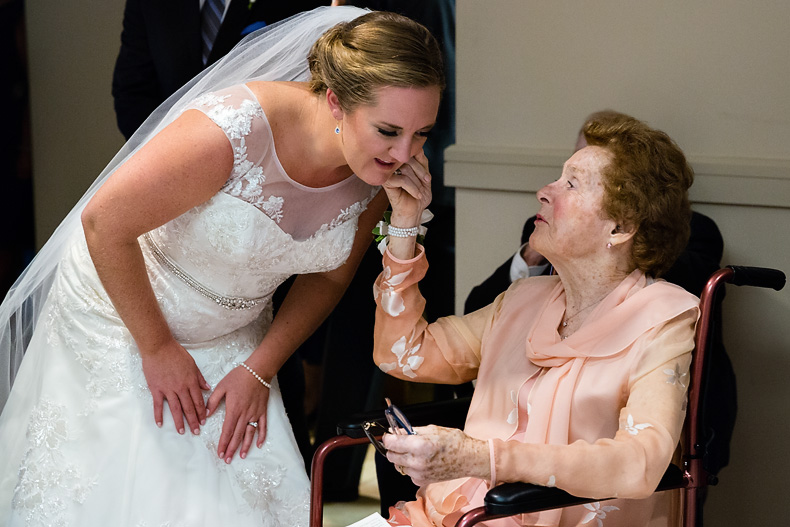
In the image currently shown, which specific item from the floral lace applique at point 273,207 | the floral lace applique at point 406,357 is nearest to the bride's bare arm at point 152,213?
the floral lace applique at point 273,207

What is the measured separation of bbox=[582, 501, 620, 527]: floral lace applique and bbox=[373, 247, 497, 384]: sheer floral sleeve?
451mm

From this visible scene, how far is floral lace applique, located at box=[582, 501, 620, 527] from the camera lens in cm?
180

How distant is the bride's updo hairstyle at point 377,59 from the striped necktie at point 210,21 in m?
0.97

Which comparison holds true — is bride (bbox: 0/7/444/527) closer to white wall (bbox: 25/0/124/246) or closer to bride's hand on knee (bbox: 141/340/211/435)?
bride's hand on knee (bbox: 141/340/211/435)

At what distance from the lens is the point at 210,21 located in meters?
2.73

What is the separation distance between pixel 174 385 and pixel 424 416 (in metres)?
0.56

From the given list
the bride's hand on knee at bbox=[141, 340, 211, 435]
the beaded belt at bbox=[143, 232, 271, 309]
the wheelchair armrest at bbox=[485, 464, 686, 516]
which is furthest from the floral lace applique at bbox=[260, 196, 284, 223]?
the wheelchair armrest at bbox=[485, 464, 686, 516]

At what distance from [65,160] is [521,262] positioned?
2.48 m

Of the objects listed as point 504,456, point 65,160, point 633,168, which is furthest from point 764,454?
point 65,160

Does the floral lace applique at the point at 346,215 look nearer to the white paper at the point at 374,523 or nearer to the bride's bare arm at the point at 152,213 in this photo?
the bride's bare arm at the point at 152,213

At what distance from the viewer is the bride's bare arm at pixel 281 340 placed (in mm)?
2020

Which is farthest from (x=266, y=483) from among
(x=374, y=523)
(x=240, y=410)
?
(x=374, y=523)

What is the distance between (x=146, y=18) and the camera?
277cm

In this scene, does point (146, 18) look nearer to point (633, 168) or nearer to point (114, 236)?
point (114, 236)
